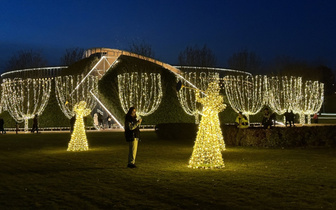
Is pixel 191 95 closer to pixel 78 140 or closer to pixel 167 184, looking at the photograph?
pixel 78 140

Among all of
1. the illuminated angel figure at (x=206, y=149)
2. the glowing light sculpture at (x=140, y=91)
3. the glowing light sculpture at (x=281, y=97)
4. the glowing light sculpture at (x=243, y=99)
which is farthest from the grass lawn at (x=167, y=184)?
the glowing light sculpture at (x=281, y=97)

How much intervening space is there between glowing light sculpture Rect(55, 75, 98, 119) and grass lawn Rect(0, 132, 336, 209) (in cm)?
2564

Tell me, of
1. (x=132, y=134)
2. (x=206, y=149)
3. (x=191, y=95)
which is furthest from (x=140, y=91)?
(x=206, y=149)

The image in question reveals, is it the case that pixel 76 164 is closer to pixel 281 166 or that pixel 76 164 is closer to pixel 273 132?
pixel 281 166

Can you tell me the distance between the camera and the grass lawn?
633 centimetres

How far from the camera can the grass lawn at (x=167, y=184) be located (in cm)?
633

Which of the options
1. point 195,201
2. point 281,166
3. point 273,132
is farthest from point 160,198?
point 273,132

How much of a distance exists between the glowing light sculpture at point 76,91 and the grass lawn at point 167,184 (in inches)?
1010

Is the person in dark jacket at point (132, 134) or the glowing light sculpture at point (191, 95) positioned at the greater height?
the glowing light sculpture at point (191, 95)

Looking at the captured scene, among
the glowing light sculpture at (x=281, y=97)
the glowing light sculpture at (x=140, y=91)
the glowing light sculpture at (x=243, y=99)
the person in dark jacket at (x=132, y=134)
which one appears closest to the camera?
the person in dark jacket at (x=132, y=134)

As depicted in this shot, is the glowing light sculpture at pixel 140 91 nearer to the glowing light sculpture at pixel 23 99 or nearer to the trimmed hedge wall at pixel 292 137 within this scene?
the glowing light sculpture at pixel 23 99

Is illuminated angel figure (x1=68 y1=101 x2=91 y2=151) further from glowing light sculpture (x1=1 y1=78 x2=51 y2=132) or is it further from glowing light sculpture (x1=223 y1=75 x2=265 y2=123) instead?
glowing light sculpture (x1=223 y1=75 x2=265 y2=123)

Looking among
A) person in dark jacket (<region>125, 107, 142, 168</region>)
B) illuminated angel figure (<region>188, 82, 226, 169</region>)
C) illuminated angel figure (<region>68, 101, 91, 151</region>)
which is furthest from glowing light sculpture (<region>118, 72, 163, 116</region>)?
illuminated angel figure (<region>188, 82, 226, 169</region>)

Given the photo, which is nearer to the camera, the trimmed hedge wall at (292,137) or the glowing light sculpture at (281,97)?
the trimmed hedge wall at (292,137)
